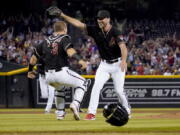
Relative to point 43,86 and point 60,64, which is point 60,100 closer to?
point 60,64

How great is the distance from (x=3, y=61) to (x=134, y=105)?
18.0ft

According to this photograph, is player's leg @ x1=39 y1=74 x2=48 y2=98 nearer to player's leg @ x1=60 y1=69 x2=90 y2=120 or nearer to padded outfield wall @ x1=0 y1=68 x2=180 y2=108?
padded outfield wall @ x1=0 y1=68 x2=180 y2=108

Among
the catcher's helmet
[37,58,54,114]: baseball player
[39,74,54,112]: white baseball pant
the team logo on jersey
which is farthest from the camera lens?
[39,74,54,112]: white baseball pant

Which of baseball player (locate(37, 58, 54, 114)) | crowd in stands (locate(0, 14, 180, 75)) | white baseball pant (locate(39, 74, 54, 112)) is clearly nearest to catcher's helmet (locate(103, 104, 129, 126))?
baseball player (locate(37, 58, 54, 114))

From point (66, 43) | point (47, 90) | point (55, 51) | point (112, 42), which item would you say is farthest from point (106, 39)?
point (47, 90)

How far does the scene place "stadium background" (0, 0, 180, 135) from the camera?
21781 millimetres

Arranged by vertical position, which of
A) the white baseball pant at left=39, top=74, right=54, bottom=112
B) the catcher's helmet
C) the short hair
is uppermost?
the short hair

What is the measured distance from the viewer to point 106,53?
12.7 meters

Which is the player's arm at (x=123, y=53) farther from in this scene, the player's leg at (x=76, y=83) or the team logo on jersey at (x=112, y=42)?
the player's leg at (x=76, y=83)

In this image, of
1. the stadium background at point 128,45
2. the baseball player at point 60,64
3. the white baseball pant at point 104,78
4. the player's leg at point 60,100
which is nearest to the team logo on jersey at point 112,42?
the white baseball pant at point 104,78

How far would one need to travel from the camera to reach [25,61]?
2500cm

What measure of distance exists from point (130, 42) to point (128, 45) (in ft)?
0.93

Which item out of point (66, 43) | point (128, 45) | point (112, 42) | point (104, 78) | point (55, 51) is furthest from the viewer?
point (128, 45)

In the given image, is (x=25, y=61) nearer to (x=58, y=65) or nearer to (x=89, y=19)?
(x=89, y=19)
